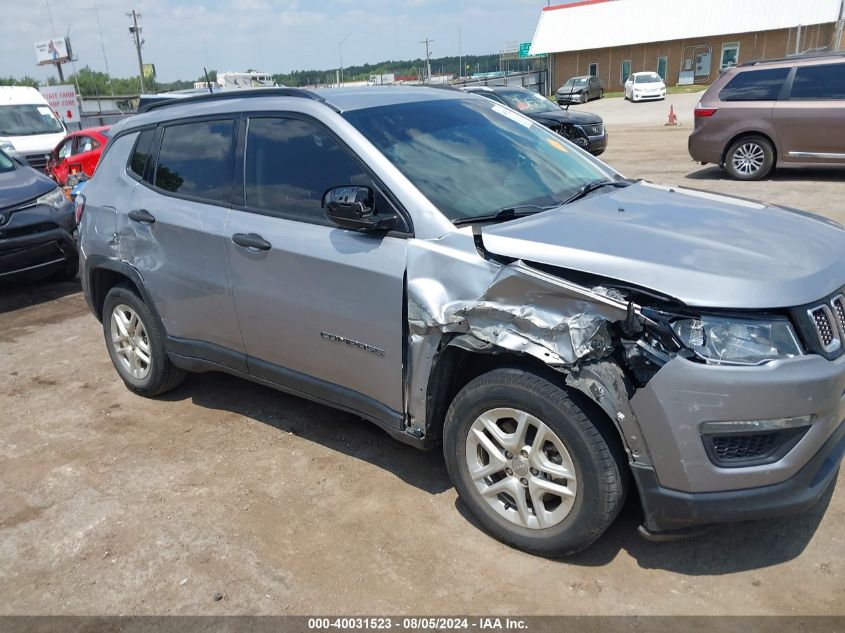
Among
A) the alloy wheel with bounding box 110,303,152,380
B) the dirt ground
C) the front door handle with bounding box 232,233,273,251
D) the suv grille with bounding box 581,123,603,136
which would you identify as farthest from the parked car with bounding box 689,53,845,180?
the alloy wheel with bounding box 110,303,152,380

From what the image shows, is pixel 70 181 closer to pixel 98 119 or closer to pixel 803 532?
pixel 803 532

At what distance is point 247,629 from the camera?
2750 mm

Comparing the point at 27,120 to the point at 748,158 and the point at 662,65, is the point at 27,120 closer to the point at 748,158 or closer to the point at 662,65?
the point at 748,158

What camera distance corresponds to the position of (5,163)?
328 inches

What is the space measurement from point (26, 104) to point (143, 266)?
48.0 feet

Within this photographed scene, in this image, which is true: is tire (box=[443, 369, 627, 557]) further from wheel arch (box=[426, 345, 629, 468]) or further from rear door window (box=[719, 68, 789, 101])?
rear door window (box=[719, 68, 789, 101])

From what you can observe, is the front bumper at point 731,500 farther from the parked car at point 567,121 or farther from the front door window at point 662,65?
the front door window at point 662,65

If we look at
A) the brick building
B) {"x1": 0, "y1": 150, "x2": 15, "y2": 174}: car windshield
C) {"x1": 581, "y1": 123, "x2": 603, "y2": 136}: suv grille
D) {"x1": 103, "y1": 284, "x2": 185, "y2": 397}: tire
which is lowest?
{"x1": 103, "y1": 284, "x2": 185, "y2": 397}: tire

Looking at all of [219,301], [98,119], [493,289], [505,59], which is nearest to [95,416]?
[219,301]

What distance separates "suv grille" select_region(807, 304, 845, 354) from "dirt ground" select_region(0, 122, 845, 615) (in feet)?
3.22

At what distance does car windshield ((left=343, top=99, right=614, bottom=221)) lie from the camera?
11.0 ft

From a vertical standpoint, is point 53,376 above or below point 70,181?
below

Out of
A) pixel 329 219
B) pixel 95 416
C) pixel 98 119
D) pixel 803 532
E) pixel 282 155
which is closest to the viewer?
pixel 803 532

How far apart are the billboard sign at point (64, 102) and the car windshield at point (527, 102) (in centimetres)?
1689
